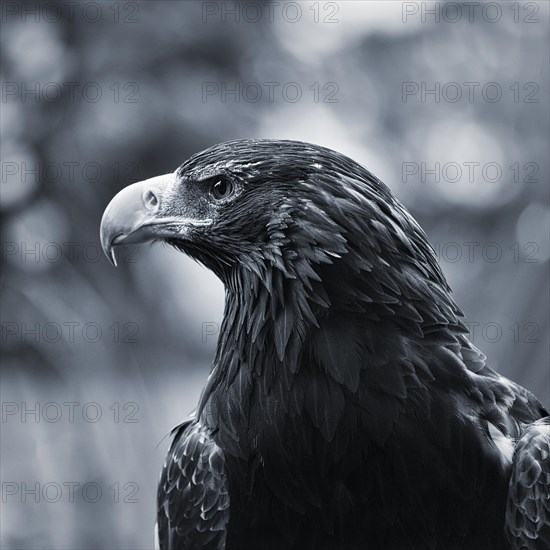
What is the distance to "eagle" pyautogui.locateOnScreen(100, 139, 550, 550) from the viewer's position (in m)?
2.88

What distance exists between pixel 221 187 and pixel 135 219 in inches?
13.6

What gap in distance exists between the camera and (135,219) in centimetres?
326

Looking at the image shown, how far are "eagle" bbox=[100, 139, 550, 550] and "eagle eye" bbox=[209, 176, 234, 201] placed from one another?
0.07m

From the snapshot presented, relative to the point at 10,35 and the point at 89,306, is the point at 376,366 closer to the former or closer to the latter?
the point at 89,306

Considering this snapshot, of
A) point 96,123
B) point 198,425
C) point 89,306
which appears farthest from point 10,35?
point 198,425

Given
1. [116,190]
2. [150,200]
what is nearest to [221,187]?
[150,200]

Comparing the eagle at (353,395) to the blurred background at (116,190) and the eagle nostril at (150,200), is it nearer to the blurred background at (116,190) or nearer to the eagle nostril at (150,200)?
the eagle nostril at (150,200)

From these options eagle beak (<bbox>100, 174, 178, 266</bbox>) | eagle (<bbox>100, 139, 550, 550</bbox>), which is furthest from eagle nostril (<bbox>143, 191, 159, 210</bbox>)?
eagle (<bbox>100, 139, 550, 550</bbox>)

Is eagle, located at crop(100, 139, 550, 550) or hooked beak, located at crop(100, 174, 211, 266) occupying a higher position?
hooked beak, located at crop(100, 174, 211, 266)

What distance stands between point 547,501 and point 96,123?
8.00 meters

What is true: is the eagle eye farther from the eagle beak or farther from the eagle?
the eagle beak

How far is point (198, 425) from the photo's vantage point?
3.32 m

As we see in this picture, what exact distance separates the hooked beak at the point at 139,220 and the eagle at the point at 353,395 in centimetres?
28

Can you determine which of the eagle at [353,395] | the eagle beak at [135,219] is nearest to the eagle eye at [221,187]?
the eagle at [353,395]
